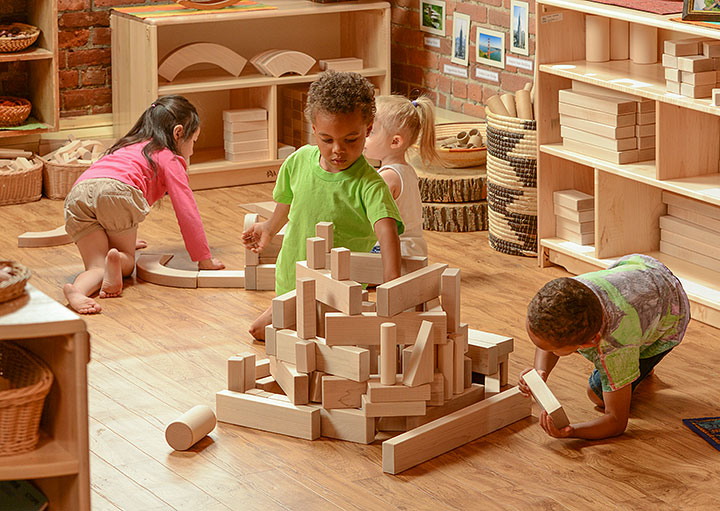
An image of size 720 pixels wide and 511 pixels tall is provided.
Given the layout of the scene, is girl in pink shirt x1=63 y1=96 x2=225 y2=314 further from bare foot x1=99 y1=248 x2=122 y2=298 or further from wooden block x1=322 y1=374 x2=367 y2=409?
wooden block x1=322 y1=374 x2=367 y2=409

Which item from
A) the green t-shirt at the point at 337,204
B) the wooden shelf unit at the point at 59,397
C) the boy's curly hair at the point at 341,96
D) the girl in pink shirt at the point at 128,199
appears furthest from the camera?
the girl in pink shirt at the point at 128,199

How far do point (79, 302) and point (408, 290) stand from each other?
55.0 inches

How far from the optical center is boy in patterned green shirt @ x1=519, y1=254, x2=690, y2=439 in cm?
241

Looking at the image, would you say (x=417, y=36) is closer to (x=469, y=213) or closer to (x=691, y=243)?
(x=469, y=213)

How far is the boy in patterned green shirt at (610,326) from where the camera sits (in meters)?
2.41

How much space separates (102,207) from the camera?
371 cm

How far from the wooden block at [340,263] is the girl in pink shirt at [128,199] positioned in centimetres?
124

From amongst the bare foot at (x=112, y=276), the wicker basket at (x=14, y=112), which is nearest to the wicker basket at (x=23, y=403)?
the bare foot at (x=112, y=276)

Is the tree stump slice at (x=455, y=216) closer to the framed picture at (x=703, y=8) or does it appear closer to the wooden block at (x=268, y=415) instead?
the framed picture at (x=703, y=8)

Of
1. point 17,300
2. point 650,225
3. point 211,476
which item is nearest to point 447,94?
point 650,225

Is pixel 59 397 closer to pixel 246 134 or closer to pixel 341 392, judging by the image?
pixel 341 392

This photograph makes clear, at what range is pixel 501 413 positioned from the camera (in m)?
2.69

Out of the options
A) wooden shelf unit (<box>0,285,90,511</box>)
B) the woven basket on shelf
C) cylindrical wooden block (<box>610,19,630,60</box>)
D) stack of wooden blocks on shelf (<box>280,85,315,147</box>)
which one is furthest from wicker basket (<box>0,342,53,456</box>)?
stack of wooden blocks on shelf (<box>280,85,315,147</box>)

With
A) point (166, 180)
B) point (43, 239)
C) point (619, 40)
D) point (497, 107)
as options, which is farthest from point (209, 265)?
point (619, 40)
